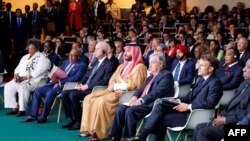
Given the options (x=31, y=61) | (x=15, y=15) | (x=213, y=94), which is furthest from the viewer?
(x=15, y=15)

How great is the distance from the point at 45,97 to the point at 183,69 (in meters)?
2.18

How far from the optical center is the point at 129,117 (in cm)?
683

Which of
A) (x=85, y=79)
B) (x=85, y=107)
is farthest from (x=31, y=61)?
(x=85, y=107)

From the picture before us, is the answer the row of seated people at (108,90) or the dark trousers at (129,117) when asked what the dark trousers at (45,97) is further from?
the dark trousers at (129,117)

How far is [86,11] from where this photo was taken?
18.9 meters

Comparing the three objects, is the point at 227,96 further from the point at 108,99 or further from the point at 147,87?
the point at 108,99

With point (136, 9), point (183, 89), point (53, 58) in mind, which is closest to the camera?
point (183, 89)

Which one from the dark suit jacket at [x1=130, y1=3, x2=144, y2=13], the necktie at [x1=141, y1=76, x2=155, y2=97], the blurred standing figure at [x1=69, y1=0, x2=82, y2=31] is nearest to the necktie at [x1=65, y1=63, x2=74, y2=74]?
the necktie at [x1=141, y1=76, x2=155, y2=97]

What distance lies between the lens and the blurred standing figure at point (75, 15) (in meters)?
17.2

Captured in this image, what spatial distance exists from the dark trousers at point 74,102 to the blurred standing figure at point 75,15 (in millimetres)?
9078

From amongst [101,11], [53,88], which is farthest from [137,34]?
[53,88]

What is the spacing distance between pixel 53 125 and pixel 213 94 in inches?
122

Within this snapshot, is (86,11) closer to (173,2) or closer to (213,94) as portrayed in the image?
(173,2)

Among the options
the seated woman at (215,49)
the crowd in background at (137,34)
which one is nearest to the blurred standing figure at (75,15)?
the crowd in background at (137,34)
